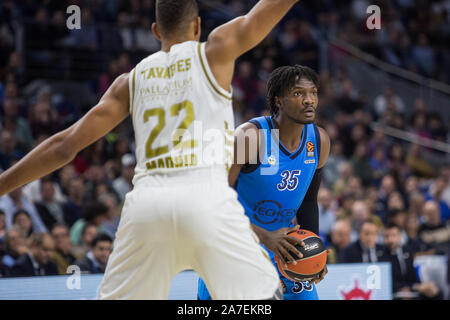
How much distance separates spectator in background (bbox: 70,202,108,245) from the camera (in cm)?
680

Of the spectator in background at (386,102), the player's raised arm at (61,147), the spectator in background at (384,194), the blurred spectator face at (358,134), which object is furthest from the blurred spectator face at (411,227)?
the player's raised arm at (61,147)

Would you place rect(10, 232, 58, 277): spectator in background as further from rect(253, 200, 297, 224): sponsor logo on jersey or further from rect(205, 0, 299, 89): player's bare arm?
rect(205, 0, 299, 89): player's bare arm

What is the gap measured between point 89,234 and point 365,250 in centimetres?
312

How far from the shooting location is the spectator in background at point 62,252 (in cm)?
602

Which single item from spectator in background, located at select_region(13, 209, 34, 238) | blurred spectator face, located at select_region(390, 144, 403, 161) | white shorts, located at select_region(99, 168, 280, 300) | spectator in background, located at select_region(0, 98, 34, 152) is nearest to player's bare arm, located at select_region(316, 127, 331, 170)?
white shorts, located at select_region(99, 168, 280, 300)

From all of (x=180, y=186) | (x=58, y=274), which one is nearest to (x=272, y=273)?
(x=180, y=186)

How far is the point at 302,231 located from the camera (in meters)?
3.88

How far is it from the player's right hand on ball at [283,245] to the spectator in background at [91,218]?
11.5 feet

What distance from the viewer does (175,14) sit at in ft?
9.41

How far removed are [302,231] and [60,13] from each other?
756 centimetres

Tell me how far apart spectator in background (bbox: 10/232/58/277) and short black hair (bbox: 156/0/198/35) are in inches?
141

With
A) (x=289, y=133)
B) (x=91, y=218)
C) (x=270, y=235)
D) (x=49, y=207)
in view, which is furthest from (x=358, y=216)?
(x=270, y=235)

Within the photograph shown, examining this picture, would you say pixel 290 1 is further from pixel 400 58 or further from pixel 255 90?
pixel 400 58

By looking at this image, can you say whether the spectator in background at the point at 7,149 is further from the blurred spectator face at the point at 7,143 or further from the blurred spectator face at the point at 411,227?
the blurred spectator face at the point at 411,227
